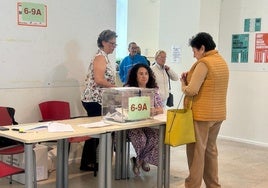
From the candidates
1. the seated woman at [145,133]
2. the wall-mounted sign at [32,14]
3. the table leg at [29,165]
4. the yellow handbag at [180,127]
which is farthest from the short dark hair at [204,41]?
the wall-mounted sign at [32,14]

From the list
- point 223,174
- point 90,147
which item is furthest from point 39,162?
point 223,174

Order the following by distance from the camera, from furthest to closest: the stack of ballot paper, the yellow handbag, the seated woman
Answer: the seated woman, the yellow handbag, the stack of ballot paper

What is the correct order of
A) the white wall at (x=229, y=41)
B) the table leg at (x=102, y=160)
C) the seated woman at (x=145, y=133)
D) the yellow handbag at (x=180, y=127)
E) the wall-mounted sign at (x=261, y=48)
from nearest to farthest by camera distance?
the table leg at (x=102, y=160) < the yellow handbag at (x=180, y=127) < the seated woman at (x=145, y=133) < the wall-mounted sign at (x=261, y=48) < the white wall at (x=229, y=41)

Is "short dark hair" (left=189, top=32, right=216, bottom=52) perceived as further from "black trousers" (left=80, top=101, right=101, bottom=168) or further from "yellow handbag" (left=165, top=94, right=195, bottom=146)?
"black trousers" (left=80, top=101, right=101, bottom=168)

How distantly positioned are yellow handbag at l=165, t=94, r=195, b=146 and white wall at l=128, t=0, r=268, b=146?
294 cm

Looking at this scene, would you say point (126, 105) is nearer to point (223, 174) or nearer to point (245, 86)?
point (223, 174)

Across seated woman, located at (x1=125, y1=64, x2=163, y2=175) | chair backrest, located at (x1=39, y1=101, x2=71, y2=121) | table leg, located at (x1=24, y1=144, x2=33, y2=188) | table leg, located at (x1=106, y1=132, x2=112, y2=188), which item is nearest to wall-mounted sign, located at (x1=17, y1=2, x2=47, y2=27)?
chair backrest, located at (x1=39, y1=101, x2=71, y2=121)

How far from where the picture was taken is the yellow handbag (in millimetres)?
3240

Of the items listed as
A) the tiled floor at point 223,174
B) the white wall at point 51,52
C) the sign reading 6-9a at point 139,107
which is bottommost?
the tiled floor at point 223,174

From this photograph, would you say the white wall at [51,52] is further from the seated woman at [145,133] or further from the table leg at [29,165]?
the table leg at [29,165]

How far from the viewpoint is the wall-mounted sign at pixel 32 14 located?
4059 mm

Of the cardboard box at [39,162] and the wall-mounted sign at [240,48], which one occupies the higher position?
the wall-mounted sign at [240,48]

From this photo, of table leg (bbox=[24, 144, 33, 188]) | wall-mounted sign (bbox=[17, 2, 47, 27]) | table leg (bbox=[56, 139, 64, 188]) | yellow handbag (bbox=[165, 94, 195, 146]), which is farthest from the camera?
wall-mounted sign (bbox=[17, 2, 47, 27])

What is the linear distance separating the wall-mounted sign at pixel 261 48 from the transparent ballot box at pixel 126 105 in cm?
291
